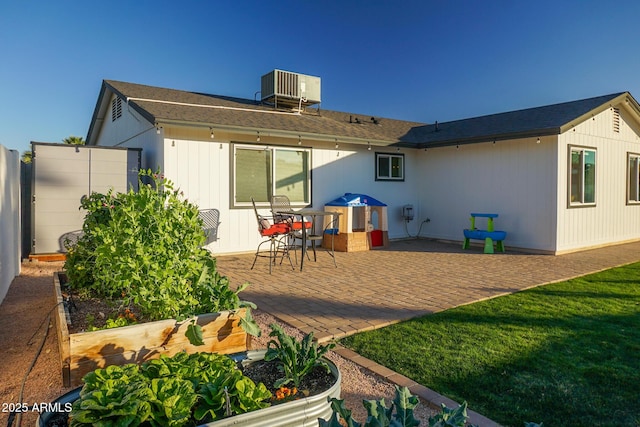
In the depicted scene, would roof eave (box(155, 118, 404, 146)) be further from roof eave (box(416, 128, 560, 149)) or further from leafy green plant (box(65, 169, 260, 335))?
leafy green plant (box(65, 169, 260, 335))

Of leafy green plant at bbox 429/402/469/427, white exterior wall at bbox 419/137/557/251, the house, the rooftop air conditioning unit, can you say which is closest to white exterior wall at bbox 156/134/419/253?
the house

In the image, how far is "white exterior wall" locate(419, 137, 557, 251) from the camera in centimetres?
860

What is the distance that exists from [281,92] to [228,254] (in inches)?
193

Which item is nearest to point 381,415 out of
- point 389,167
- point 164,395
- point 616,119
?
point 164,395

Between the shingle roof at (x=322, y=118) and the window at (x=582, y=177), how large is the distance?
874 millimetres

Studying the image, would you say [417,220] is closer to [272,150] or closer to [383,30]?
[272,150]

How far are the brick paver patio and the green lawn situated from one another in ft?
1.18

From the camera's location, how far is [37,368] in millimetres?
2855

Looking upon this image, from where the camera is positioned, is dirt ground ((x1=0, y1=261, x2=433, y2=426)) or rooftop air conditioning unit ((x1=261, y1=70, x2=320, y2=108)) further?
rooftop air conditioning unit ((x1=261, y1=70, x2=320, y2=108))

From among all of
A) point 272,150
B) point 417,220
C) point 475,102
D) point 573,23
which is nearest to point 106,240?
point 272,150

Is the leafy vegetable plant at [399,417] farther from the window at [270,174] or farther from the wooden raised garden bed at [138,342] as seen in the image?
the window at [270,174]

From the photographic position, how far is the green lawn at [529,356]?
2.31m

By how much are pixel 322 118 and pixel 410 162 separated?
263 centimetres

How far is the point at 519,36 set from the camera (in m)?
12.5
